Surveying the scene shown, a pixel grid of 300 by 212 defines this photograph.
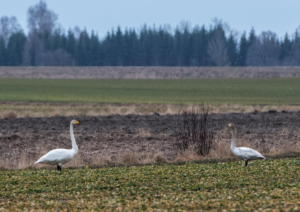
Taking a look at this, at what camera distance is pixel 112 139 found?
3309cm

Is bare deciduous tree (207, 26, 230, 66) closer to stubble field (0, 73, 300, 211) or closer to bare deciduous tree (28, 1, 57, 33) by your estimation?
bare deciduous tree (28, 1, 57, 33)

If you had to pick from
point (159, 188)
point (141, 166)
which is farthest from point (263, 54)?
point (159, 188)

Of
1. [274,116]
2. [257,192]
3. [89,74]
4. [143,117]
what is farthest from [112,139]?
[89,74]

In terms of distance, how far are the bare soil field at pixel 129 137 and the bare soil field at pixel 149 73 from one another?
225 feet

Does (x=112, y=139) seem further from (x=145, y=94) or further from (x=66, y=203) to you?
(x=145, y=94)

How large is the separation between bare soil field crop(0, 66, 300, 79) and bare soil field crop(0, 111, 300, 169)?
225 ft

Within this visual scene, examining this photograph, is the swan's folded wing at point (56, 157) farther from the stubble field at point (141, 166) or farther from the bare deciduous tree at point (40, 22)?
the bare deciduous tree at point (40, 22)

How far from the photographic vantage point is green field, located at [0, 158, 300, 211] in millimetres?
14984

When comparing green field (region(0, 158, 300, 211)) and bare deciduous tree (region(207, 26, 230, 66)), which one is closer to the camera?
green field (region(0, 158, 300, 211))

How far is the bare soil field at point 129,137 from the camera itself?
1026 inches

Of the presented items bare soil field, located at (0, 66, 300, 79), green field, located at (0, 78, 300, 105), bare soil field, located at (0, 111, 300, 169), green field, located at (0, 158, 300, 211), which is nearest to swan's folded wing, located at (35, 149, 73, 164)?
green field, located at (0, 158, 300, 211)

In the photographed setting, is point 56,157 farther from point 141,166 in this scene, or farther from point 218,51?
point 218,51

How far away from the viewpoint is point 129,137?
3381 centimetres

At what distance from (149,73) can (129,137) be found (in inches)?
3358
